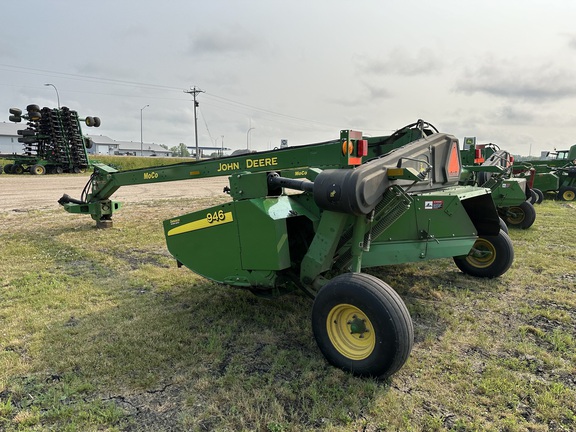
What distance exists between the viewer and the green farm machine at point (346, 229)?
2.76m

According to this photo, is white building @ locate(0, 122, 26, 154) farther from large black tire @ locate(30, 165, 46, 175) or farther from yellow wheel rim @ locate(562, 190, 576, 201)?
yellow wheel rim @ locate(562, 190, 576, 201)

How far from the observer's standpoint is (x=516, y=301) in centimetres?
440

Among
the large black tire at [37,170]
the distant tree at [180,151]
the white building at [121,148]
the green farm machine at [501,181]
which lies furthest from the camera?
the distant tree at [180,151]

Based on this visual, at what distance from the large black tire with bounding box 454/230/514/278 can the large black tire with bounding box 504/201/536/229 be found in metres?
4.50

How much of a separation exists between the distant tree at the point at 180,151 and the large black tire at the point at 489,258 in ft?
428

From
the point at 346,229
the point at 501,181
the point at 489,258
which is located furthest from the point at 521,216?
the point at 346,229

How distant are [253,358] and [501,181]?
675cm

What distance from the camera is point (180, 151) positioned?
133 metres

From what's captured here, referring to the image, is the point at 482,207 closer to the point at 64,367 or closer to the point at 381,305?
the point at 381,305

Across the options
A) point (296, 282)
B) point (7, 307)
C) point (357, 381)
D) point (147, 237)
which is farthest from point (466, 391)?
point (147, 237)

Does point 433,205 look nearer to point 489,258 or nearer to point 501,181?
point 489,258

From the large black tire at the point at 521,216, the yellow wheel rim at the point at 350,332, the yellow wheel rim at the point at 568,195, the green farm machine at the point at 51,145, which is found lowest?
the yellow wheel rim at the point at 350,332

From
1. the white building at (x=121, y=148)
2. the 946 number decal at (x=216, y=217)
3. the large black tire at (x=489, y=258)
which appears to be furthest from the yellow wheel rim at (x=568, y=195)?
the white building at (x=121, y=148)

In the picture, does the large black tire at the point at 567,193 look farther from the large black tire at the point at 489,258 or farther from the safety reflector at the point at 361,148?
the safety reflector at the point at 361,148
